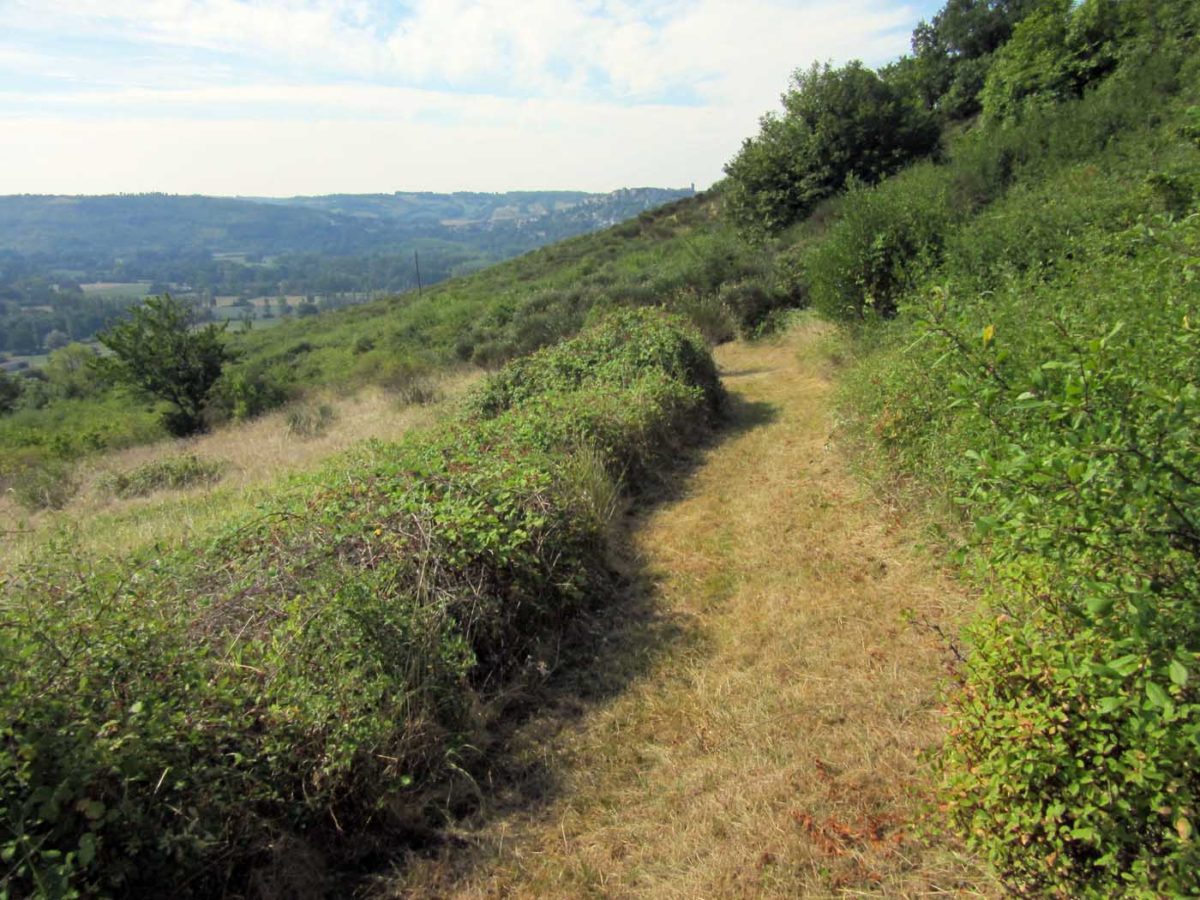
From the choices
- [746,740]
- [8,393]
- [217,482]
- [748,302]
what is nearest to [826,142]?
[748,302]

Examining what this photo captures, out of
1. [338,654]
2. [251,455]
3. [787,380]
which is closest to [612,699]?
[338,654]

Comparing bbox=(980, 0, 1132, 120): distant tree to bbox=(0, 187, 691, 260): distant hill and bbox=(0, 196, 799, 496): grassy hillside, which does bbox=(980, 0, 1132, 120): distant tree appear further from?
bbox=(0, 187, 691, 260): distant hill

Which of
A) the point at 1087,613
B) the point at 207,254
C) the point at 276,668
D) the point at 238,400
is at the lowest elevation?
the point at 238,400

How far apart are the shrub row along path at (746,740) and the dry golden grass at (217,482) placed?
2717 mm

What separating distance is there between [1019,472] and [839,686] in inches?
74.0

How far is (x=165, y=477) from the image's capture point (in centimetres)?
985

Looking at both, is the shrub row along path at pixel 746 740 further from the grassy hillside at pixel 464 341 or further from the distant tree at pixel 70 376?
the distant tree at pixel 70 376

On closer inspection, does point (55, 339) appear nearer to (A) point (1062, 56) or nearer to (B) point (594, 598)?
(A) point (1062, 56)

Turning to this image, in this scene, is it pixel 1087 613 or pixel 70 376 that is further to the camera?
pixel 70 376

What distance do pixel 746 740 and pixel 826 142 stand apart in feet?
60.4

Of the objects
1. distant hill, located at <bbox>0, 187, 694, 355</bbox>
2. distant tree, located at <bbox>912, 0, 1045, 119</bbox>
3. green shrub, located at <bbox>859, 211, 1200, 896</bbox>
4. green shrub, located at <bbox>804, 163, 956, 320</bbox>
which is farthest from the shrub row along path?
distant hill, located at <bbox>0, 187, 694, 355</bbox>

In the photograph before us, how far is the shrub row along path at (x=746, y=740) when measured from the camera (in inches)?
93.2

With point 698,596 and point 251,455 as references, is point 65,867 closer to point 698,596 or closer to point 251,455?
point 698,596

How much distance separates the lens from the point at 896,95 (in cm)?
1861
